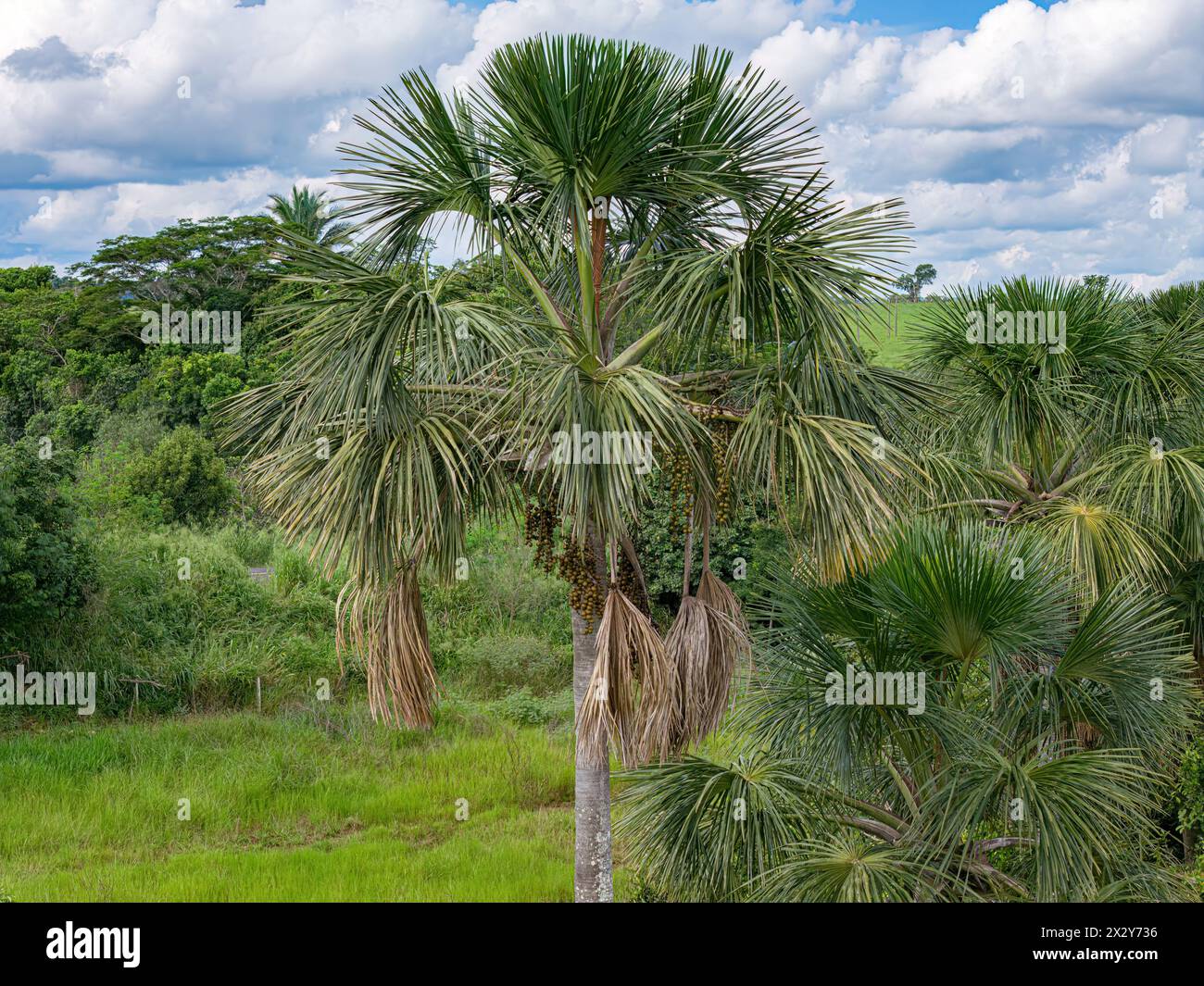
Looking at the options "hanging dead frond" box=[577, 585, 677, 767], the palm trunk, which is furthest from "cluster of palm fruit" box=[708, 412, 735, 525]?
the palm trunk

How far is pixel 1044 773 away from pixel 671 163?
158 inches

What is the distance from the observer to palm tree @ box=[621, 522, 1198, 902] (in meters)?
5.47

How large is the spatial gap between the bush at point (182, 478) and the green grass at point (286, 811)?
26.6 ft

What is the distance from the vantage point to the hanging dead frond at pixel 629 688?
600 centimetres

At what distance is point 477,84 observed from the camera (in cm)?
638

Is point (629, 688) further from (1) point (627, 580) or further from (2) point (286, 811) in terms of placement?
(2) point (286, 811)

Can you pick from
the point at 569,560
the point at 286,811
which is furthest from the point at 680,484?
the point at 286,811

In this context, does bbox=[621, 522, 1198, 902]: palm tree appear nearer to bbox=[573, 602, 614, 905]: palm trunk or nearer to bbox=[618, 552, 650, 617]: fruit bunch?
bbox=[573, 602, 614, 905]: palm trunk

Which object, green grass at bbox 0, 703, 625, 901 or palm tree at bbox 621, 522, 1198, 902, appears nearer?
palm tree at bbox 621, 522, 1198, 902

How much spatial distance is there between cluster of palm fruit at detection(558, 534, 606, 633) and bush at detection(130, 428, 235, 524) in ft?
51.5

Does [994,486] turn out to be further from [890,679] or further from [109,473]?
[109,473]

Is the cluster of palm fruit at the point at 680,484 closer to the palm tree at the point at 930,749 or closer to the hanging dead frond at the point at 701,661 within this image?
the hanging dead frond at the point at 701,661

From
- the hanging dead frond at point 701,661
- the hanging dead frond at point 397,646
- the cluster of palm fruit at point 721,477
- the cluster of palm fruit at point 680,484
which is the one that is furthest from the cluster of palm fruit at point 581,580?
the hanging dead frond at point 397,646
